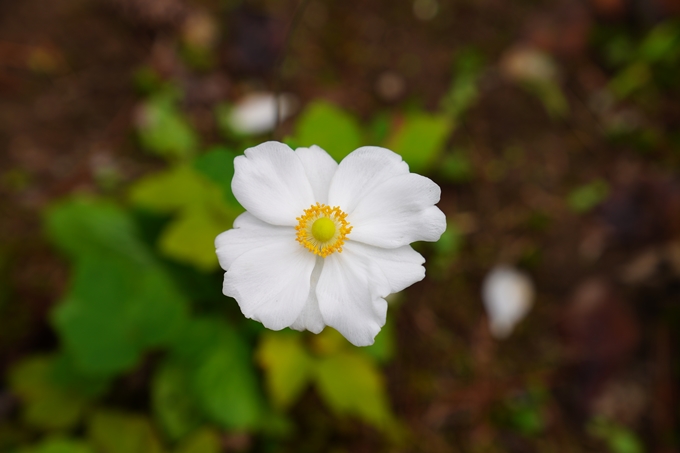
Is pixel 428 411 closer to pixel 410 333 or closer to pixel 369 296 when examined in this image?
pixel 410 333

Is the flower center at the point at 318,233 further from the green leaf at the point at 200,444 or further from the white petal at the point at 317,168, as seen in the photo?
the green leaf at the point at 200,444

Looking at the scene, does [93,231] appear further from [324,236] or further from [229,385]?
[324,236]

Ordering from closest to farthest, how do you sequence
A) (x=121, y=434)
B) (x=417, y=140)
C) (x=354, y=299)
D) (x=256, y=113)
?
1. (x=354, y=299)
2. (x=121, y=434)
3. (x=417, y=140)
4. (x=256, y=113)

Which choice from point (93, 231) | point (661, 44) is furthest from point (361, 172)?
point (661, 44)

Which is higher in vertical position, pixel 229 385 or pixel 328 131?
pixel 328 131

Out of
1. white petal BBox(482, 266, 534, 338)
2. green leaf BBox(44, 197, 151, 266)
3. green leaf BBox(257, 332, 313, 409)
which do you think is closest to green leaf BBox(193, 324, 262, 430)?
green leaf BBox(257, 332, 313, 409)

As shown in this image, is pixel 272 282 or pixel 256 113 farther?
pixel 256 113
